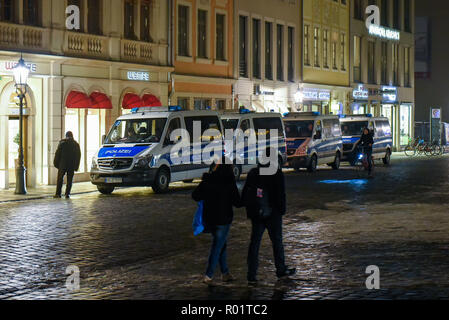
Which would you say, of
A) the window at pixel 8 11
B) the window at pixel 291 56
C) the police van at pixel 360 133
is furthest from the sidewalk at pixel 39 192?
the window at pixel 291 56

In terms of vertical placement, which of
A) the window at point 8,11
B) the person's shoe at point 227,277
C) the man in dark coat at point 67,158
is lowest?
the person's shoe at point 227,277

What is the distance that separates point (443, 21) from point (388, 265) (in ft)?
235

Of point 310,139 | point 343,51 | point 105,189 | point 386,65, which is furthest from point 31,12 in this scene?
point 386,65

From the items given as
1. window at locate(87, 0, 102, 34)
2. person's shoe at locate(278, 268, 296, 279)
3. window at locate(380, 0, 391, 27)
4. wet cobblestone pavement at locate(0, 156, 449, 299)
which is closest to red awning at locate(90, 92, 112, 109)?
window at locate(87, 0, 102, 34)

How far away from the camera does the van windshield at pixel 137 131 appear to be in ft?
81.1

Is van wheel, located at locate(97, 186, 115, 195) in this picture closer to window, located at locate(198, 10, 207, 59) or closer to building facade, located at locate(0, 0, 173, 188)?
building facade, located at locate(0, 0, 173, 188)

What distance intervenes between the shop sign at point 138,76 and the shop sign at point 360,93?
24.8 m

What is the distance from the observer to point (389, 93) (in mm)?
60375

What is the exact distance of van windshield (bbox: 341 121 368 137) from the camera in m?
39.8

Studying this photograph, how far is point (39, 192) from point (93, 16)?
8655 mm

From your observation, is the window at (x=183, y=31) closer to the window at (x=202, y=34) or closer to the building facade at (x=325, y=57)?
the window at (x=202, y=34)

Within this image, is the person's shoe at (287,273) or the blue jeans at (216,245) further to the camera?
the person's shoe at (287,273)

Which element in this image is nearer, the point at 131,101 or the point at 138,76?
the point at 131,101

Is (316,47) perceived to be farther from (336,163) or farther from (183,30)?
(336,163)
